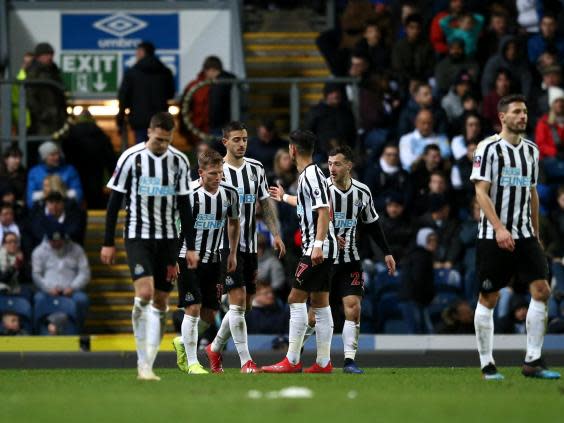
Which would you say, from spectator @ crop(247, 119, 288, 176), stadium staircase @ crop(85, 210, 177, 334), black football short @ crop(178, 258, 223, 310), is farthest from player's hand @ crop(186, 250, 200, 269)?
spectator @ crop(247, 119, 288, 176)

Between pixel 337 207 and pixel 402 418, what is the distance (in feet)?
17.0

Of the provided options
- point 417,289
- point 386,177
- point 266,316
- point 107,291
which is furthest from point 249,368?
point 107,291

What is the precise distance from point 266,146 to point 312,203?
289 inches

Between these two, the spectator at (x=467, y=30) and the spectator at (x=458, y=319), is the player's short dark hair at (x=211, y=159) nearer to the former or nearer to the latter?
the spectator at (x=458, y=319)

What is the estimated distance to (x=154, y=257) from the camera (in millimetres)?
13375

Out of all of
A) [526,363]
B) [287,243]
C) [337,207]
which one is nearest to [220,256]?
[337,207]

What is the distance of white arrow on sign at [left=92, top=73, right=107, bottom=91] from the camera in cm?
2392

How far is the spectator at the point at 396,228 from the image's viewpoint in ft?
67.4

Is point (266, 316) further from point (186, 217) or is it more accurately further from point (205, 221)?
point (186, 217)

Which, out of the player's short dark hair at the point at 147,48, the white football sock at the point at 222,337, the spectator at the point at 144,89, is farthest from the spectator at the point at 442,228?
the white football sock at the point at 222,337

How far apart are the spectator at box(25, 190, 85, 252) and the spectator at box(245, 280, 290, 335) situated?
274 cm

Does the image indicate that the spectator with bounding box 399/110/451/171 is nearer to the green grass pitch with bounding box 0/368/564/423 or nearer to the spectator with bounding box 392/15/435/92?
the spectator with bounding box 392/15/435/92

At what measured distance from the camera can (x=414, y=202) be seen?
Answer: 21.2 m

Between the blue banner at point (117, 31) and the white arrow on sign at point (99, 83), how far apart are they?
461 millimetres
